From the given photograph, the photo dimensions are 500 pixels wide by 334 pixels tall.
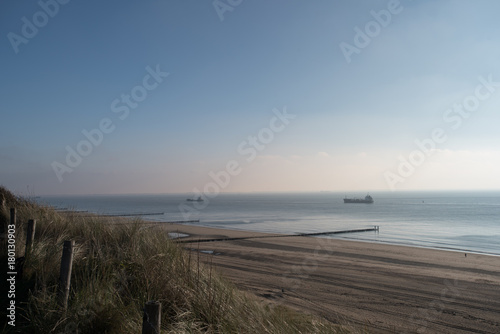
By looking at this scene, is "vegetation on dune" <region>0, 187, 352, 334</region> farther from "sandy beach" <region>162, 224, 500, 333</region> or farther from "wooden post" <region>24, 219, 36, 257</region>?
"sandy beach" <region>162, 224, 500, 333</region>

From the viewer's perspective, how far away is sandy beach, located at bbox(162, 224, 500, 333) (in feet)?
27.5

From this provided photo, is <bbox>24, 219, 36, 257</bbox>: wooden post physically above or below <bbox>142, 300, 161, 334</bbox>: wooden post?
above

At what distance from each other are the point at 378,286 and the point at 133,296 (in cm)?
804

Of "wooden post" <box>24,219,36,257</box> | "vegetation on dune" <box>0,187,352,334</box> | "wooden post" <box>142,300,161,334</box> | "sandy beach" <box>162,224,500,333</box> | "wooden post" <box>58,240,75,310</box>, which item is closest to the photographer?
"wooden post" <box>142,300,161,334</box>

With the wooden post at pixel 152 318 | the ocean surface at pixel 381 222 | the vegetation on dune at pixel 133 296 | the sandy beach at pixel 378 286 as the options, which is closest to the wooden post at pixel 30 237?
the vegetation on dune at pixel 133 296

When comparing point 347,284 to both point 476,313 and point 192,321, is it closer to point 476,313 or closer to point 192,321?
point 476,313

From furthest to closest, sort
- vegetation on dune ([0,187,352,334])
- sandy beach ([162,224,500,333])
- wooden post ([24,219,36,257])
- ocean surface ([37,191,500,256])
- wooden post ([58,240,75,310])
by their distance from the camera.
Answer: ocean surface ([37,191,500,256]) → sandy beach ([162,224,500,333]) → wooden post ([24,219,36,257]) → wooden post ([58,240,75,310]) → vegetation on dune ([0,187,352,334])

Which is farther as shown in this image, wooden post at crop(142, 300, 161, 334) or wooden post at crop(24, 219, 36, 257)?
wooden post at crop(24, 219, 36, 257)

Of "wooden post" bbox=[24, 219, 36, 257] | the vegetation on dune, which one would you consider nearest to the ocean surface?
"wooden post" bbox=[24, 219, 36, 257]

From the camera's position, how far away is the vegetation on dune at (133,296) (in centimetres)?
495

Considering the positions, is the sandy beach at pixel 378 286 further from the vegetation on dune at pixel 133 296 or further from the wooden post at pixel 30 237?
the wooden post at pixel 30 237

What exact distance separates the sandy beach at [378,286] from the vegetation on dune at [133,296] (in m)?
1.09

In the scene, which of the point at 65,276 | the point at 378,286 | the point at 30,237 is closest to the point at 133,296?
the point at 65,276

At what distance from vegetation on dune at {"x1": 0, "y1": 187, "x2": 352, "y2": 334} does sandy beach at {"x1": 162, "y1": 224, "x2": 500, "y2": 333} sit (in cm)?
109
